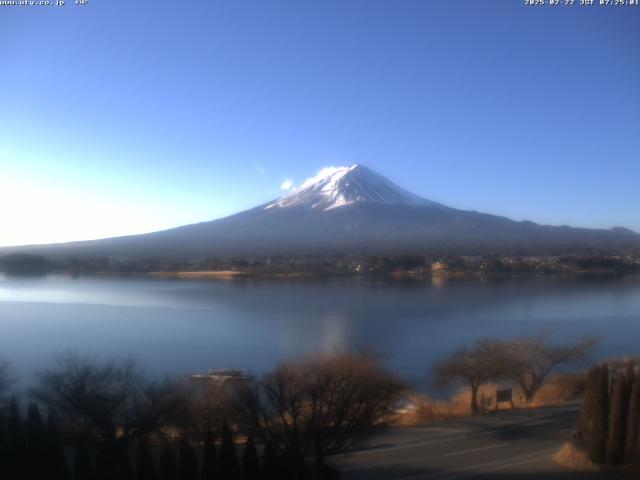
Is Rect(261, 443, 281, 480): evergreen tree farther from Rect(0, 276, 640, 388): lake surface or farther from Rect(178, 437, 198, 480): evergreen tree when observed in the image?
Rect(0, 276, 640, 388): lake surface

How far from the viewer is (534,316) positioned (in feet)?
42.7

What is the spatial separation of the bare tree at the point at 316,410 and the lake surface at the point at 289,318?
9.22 ft

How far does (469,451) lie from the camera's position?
4.83 m

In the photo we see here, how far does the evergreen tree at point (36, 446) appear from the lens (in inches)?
139

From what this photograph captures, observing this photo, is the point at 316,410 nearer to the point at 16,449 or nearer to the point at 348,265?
the point at 16,449

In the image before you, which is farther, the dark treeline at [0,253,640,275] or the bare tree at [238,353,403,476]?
the dark treeline at [0,253,640,275]

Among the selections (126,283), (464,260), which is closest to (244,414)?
(126,283)

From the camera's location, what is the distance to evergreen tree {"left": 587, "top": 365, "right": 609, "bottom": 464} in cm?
440

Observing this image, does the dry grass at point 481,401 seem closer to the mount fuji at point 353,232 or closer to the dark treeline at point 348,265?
the dark treeline at point 348,265

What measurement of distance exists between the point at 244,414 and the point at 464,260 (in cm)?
2119

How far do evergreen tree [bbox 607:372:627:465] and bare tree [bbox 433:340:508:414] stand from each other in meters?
2.24

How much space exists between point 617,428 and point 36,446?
12.4 feet

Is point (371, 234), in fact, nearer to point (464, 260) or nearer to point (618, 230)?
point (464, 260)

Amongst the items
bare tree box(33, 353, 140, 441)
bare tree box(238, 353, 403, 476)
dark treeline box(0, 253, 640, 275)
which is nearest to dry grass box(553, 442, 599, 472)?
bare tree box(238, 353, 403, 476)
